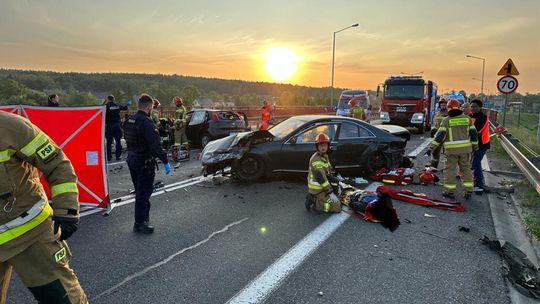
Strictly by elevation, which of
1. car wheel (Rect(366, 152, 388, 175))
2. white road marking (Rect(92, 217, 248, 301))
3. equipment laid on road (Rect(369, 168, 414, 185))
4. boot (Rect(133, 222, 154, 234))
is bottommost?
white road marking (Rect(92, 217, 248, 301))

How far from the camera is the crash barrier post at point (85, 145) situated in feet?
19.2

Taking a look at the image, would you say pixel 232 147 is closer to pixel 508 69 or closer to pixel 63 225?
pixel 63 225

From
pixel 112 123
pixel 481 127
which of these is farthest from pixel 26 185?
pixel 112 123

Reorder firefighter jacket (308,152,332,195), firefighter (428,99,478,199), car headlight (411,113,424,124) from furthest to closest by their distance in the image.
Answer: car headlight (411,113,424,124) < firefighter (428,99,478,199) < firefighter jacket (308,152,332,195)

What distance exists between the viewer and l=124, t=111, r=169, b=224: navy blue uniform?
482cm

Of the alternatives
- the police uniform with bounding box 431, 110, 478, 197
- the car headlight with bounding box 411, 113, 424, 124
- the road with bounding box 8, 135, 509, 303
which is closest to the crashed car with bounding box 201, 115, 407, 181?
the road with bounding box 8, 135, 509, 303

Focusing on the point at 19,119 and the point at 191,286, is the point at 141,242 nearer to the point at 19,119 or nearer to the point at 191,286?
the point at 191,286

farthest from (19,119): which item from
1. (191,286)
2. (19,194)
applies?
(191,286)

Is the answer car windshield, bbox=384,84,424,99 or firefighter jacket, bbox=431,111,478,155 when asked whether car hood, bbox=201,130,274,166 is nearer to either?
firefighter jacket, bbox=431,111,478,155

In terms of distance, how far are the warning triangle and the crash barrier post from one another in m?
12.4

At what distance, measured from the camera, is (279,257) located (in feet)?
13.6

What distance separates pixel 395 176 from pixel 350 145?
3.79ft

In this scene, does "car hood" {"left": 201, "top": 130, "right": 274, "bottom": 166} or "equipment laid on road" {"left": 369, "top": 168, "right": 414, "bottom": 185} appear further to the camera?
"equipment laid on road" {"left": 369, "top": 168, "right": 414, "bottom": 185}

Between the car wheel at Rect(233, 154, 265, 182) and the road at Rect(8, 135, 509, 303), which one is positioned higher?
the car wheel at Rect(233, 154, 265, 182)
